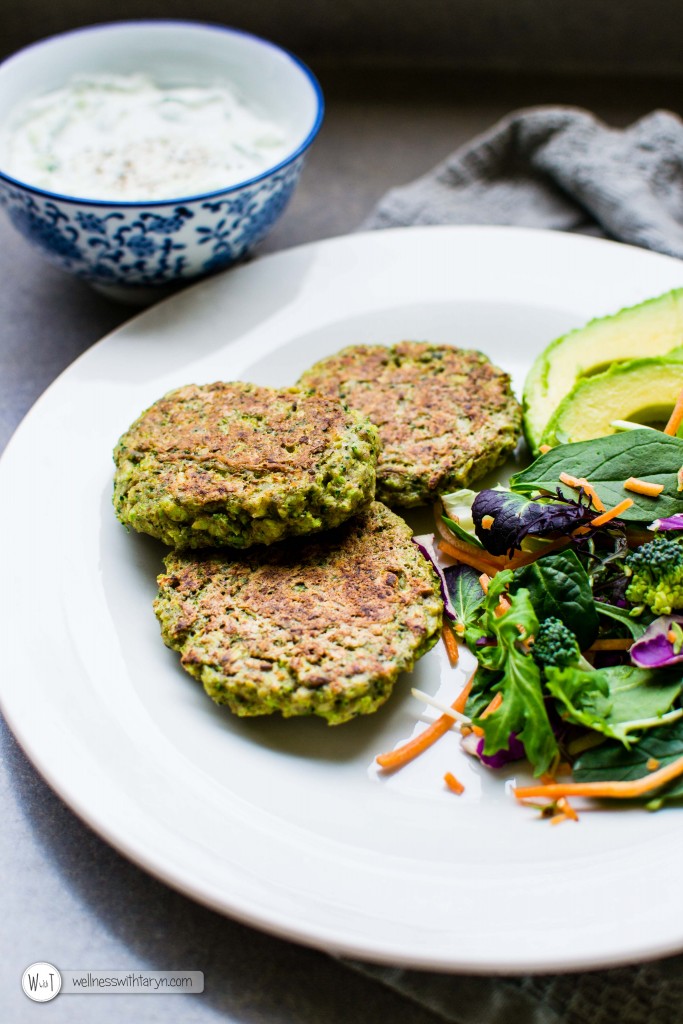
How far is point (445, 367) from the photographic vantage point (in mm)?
3721

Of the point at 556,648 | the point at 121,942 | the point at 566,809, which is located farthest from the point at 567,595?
the point at 121,942

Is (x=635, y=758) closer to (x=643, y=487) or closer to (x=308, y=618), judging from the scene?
(x=643, y=487)

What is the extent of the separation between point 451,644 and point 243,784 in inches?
32.4

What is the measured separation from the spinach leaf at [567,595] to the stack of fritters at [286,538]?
13.1 inches

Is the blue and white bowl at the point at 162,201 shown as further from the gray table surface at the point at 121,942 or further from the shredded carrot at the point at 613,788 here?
the shredded carrot at the point at 613,788

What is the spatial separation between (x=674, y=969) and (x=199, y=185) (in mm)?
3506

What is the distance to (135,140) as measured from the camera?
14.2 ft

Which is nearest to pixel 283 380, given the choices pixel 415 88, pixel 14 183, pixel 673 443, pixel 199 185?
pixel 199 185

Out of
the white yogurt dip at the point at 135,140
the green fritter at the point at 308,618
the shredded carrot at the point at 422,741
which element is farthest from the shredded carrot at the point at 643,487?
the white yogurt dip at the point at 135,140

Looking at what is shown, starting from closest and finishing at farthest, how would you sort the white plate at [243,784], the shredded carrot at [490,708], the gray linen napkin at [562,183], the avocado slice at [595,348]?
the white plate at [243,784] → the shredded carrot at [490,708] → the avocado slice at [595,348] → the gray linen napkin at [562,183]

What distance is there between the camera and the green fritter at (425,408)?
3.34 m

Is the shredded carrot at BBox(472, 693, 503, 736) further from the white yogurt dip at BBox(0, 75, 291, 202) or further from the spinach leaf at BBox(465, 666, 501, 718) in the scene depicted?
the white yogurt dip at BBox(0, 75, 291, 202)

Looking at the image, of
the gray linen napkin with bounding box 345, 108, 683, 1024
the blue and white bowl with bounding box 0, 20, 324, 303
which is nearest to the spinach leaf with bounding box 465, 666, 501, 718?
the blue and white bowl with bounding box 0, 20, 324, 303

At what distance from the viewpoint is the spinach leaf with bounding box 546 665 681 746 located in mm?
2615
